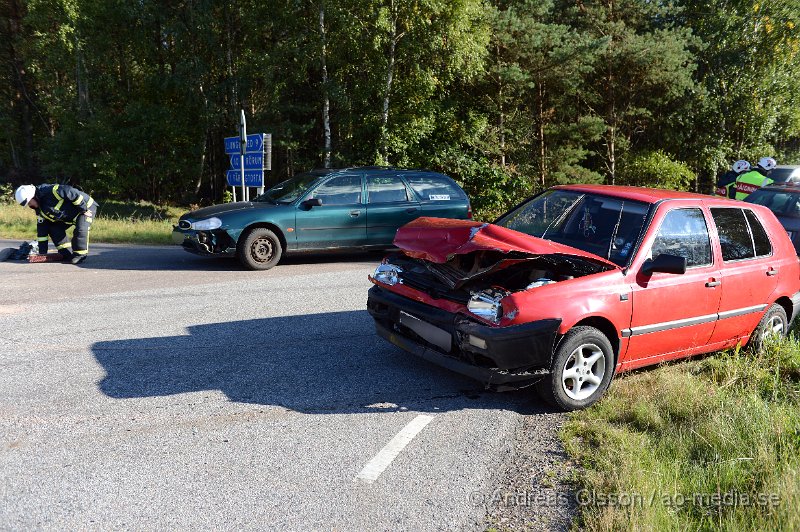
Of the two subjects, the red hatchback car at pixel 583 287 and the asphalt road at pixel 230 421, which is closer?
the asphalt road at pixel 230 421

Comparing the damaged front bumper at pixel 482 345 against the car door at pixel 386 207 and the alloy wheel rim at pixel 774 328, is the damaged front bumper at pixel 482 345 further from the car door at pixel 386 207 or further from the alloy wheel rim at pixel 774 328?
the car door at pixel 386 207

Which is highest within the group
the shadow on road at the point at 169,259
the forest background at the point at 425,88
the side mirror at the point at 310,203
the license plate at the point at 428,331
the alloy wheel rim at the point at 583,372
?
the forest background at the point at 425,88

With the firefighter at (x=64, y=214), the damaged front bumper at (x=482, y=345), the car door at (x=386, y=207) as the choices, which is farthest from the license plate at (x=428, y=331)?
the firefighter at (x=64, y=214)

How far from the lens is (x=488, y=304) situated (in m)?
4.55

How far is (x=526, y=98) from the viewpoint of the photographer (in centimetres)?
2320

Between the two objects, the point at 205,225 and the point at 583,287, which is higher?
the point at 205,225

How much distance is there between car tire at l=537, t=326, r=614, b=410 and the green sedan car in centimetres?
656

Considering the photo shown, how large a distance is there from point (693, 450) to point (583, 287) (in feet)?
4.22

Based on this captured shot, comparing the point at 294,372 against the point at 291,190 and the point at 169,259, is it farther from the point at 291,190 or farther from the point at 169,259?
the point at 169,259

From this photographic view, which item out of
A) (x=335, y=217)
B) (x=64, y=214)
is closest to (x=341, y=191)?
(x=335, y=217)

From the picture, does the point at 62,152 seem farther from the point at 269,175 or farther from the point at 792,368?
the point at 792,368

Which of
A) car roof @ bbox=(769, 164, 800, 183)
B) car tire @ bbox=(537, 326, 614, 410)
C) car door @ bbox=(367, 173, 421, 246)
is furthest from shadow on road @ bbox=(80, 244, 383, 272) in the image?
car roof @ bbox=(769, 164, 800, 183)

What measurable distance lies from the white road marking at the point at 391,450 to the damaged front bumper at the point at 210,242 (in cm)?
625

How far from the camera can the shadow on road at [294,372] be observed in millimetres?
4836
